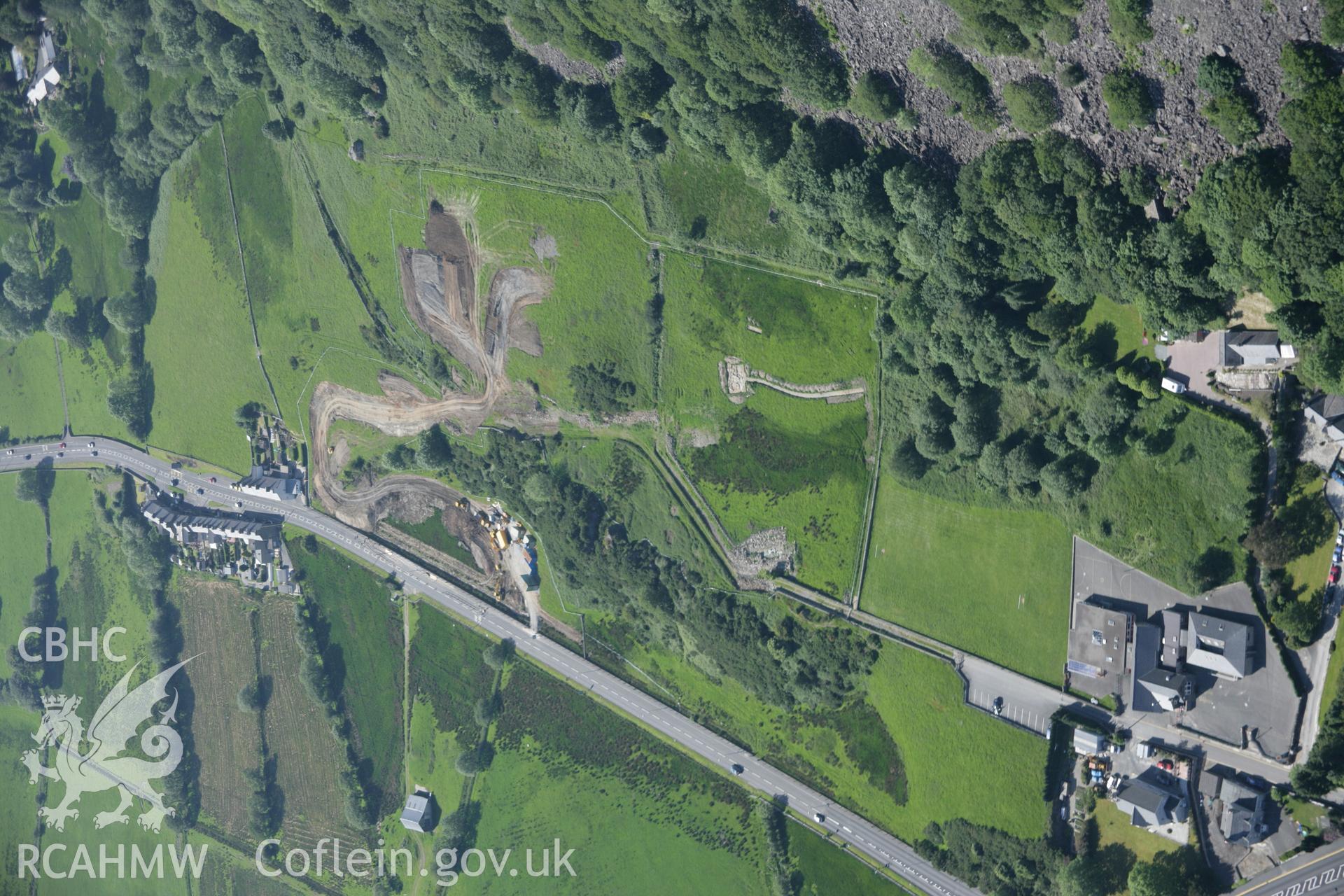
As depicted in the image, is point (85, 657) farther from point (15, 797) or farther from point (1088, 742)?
point (1088, 742)

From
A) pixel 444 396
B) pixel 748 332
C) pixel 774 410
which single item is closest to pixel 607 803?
pixel 774 410

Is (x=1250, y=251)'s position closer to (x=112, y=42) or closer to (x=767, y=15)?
(x=767, y=15)

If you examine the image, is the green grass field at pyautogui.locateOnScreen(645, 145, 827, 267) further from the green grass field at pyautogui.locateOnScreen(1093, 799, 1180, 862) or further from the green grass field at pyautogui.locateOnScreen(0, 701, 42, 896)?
the green grass field at pyautogui.locateOnScreen(0, 701, 42, 896)

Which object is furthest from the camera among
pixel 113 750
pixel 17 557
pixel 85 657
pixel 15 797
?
pixel 17 557

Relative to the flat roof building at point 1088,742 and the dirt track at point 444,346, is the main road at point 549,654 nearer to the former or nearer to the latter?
the dirt track at point 444,346

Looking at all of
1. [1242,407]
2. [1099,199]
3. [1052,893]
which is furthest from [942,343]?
[1052,893]

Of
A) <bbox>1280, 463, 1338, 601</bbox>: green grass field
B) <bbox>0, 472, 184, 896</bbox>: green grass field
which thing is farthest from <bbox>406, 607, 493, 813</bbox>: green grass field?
<bbox>1280, 463, 1338, 601</bbox>: green grass field
